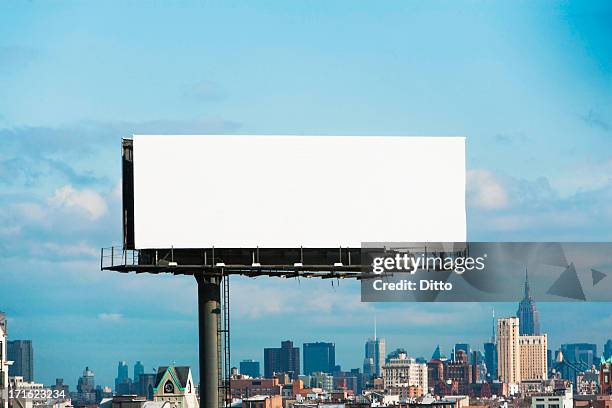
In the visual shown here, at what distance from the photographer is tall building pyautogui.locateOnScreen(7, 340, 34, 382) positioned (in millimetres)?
144375

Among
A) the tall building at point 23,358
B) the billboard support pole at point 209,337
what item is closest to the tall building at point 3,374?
the billboard support pole at point 209,337

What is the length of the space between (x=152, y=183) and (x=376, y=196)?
8.70 meters

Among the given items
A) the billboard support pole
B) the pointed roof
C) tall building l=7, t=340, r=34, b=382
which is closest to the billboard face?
the billboard support pole

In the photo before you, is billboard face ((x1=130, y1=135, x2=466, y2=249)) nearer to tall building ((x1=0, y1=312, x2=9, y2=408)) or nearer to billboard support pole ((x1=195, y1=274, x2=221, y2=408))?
billboard support pole ((x1=195, y1=274, x2=221, y2=408))

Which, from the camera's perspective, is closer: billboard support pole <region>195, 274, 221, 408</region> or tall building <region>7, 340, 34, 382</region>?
billboard support pole <region>195, 274, 221, 408</region>

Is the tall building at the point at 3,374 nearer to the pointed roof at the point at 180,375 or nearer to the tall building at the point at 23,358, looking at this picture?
the pointed roof at the point at 180,375

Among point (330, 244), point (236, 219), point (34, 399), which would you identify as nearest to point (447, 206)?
point (330, 244)

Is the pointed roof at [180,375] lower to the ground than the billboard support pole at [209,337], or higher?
lower

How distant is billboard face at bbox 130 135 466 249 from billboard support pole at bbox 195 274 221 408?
1.68 meters

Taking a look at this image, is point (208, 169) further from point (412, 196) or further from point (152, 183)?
point (412, 196)

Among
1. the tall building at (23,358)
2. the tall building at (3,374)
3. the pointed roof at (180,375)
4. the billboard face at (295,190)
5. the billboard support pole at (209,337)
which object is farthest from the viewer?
the tall building at (23,358)

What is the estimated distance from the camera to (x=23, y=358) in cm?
14612

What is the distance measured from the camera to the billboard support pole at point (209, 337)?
54969 millimetres

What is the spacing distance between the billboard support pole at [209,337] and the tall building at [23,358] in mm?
91287
